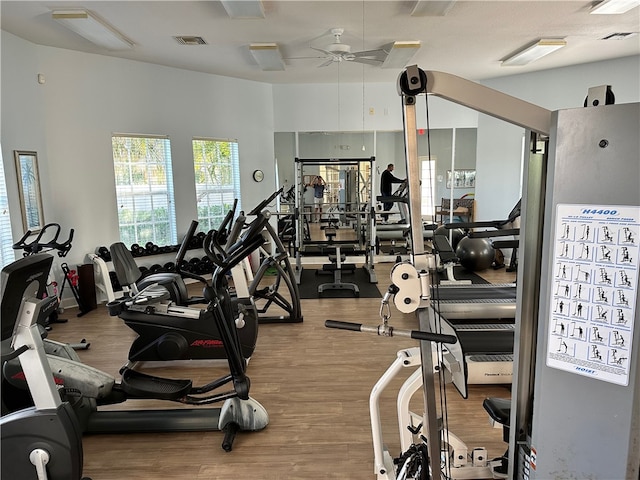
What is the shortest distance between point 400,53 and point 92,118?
3.76 m

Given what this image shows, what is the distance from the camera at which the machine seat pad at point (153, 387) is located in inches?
99.0

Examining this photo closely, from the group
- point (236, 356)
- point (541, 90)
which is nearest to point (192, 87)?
point (236, 356)

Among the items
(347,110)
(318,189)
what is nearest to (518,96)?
(347,110)

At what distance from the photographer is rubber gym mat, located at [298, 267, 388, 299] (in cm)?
543

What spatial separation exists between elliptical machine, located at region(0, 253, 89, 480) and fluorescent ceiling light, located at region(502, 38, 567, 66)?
17.0ft

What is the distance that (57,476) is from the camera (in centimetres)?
182

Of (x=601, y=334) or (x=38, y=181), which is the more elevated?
(x=38, y=181)

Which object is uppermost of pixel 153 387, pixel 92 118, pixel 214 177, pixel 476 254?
pixel 92 118

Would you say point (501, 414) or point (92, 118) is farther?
point (92, 118)

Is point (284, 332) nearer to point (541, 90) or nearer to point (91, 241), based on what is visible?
point (91, 241)

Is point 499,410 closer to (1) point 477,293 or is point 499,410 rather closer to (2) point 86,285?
(1) point 477,293

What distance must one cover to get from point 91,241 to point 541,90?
6.68 m

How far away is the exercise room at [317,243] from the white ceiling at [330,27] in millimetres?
39

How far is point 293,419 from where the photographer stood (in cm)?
265
